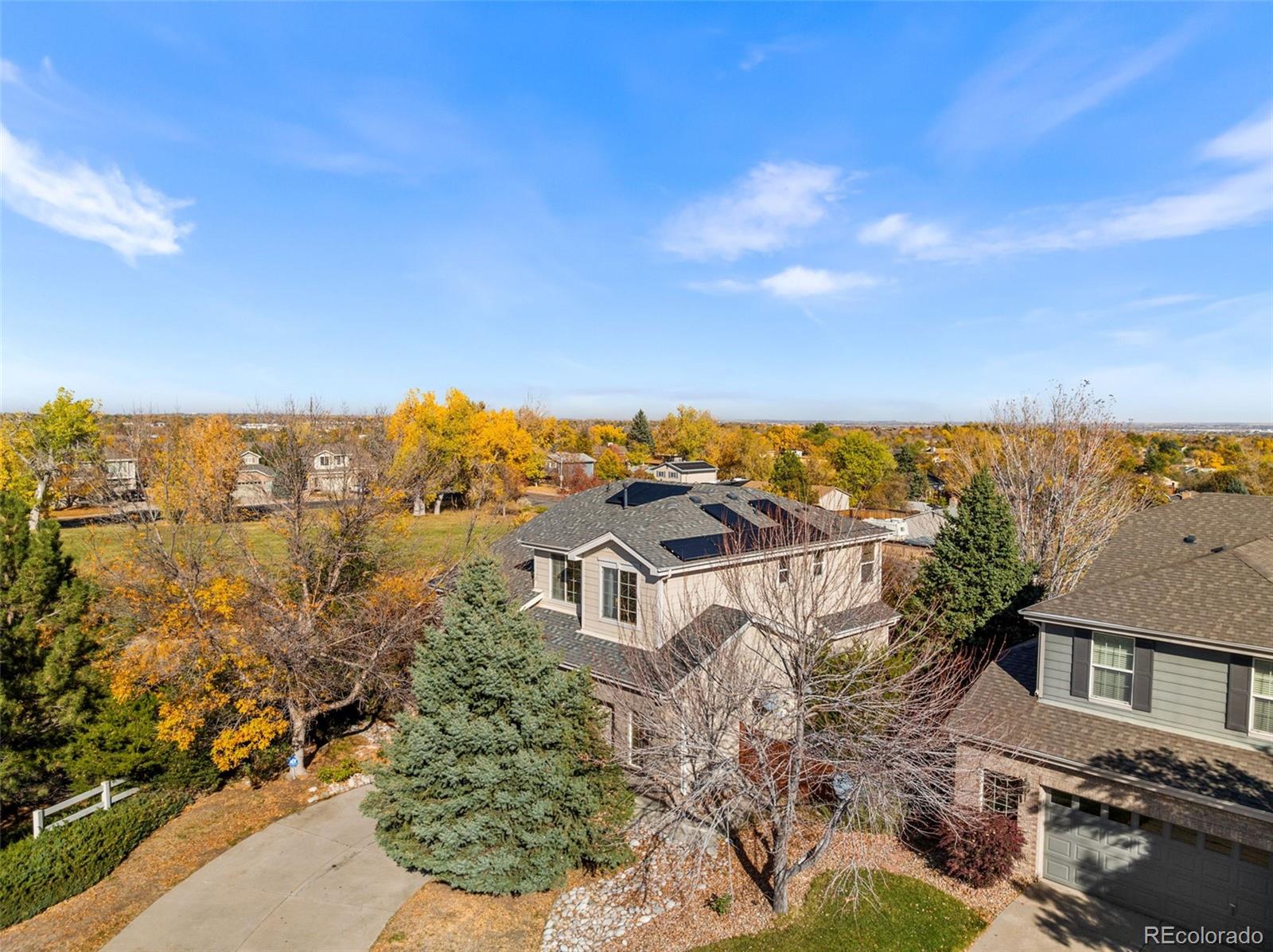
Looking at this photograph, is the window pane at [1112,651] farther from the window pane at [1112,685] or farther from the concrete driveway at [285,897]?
the concrete driveway at [285,897]

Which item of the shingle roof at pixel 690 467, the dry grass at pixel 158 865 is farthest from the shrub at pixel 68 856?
the shingle roof at pixel 690 467

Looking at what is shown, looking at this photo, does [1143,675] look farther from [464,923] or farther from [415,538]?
[415,538]

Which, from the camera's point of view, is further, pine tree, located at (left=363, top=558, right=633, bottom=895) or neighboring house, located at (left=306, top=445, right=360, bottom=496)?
neighboring house, located at (left=306, top=445, right=360, bottom=496)

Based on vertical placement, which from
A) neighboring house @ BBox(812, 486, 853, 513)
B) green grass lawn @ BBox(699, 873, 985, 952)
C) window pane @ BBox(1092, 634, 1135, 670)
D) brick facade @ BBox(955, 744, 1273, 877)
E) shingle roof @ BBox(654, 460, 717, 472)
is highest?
shingle roof @ BBox(654, 460, 717, 472)

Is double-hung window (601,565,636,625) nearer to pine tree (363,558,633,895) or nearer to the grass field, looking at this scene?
pine tree (363,558,633,895)

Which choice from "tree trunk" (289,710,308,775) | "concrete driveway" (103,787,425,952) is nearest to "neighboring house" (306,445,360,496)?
"tree trunk" (289,710,308,775)

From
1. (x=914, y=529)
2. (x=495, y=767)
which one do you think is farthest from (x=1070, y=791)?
(x=914, y=529)

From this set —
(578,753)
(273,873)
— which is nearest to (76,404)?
(273,873)
